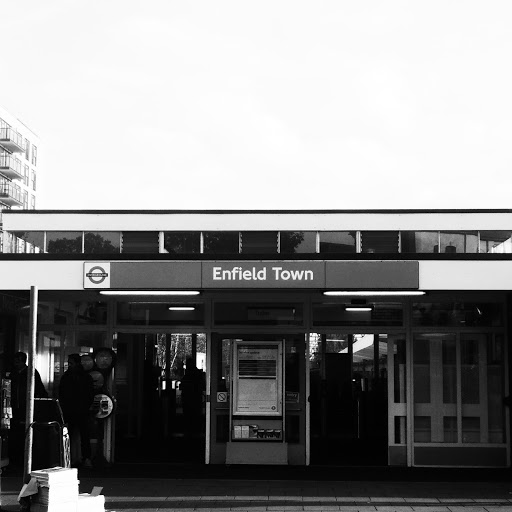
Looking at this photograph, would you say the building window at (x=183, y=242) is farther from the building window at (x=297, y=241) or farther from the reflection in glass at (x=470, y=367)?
the reflection in glass at (x=470, y=367)

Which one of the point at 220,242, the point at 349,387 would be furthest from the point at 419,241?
the point at 349,387

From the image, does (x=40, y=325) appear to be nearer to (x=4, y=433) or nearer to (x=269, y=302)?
(x=4, y=433)

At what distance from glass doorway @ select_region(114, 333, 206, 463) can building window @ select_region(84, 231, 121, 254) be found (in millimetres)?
16017

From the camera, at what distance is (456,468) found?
13812 millimetres

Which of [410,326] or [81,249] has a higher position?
[81,249]

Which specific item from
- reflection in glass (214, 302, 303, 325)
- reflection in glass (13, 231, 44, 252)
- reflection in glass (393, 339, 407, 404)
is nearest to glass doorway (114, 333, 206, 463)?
reflection in glass (214, 302, 303, 325)

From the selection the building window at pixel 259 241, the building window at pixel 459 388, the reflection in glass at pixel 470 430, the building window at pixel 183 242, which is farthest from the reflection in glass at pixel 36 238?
the reflection in glass at pixel 470 430

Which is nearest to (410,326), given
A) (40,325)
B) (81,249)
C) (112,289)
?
(112,289)

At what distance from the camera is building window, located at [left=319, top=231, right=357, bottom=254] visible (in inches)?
1345

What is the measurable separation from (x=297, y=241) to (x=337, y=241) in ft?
5.68

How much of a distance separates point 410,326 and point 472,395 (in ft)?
4.46

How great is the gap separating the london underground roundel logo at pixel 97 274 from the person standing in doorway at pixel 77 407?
2162mm
